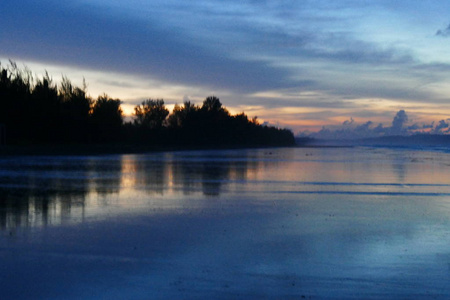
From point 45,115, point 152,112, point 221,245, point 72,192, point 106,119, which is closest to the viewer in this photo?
point 221,245

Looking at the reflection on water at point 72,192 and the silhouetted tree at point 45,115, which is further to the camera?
the silhouetted tree at point 45,115

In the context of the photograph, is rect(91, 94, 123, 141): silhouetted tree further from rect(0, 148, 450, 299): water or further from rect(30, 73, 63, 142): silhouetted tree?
rect(0, 148, 450, 299): water

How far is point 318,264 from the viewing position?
7.14 m

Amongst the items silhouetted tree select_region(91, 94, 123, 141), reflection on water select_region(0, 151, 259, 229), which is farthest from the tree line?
reflection on water select_region(0, 151, 259, 229)

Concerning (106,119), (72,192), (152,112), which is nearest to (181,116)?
(152,112)

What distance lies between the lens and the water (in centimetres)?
603

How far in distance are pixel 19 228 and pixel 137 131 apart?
96035 millimetres

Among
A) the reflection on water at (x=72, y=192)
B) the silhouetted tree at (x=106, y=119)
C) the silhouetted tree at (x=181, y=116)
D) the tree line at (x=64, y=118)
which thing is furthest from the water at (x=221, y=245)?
the silhouetted tree at (x=181, y=116)

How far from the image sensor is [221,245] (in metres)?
8.31

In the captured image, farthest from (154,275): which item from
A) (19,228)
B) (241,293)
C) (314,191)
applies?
(314,191)

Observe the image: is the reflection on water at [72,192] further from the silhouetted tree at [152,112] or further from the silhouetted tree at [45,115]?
the silhouetted tree at [152,112]

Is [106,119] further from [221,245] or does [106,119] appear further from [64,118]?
[221,245]

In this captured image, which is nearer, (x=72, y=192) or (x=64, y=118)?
(x=72, y=192)

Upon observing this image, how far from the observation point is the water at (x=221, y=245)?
603cm
